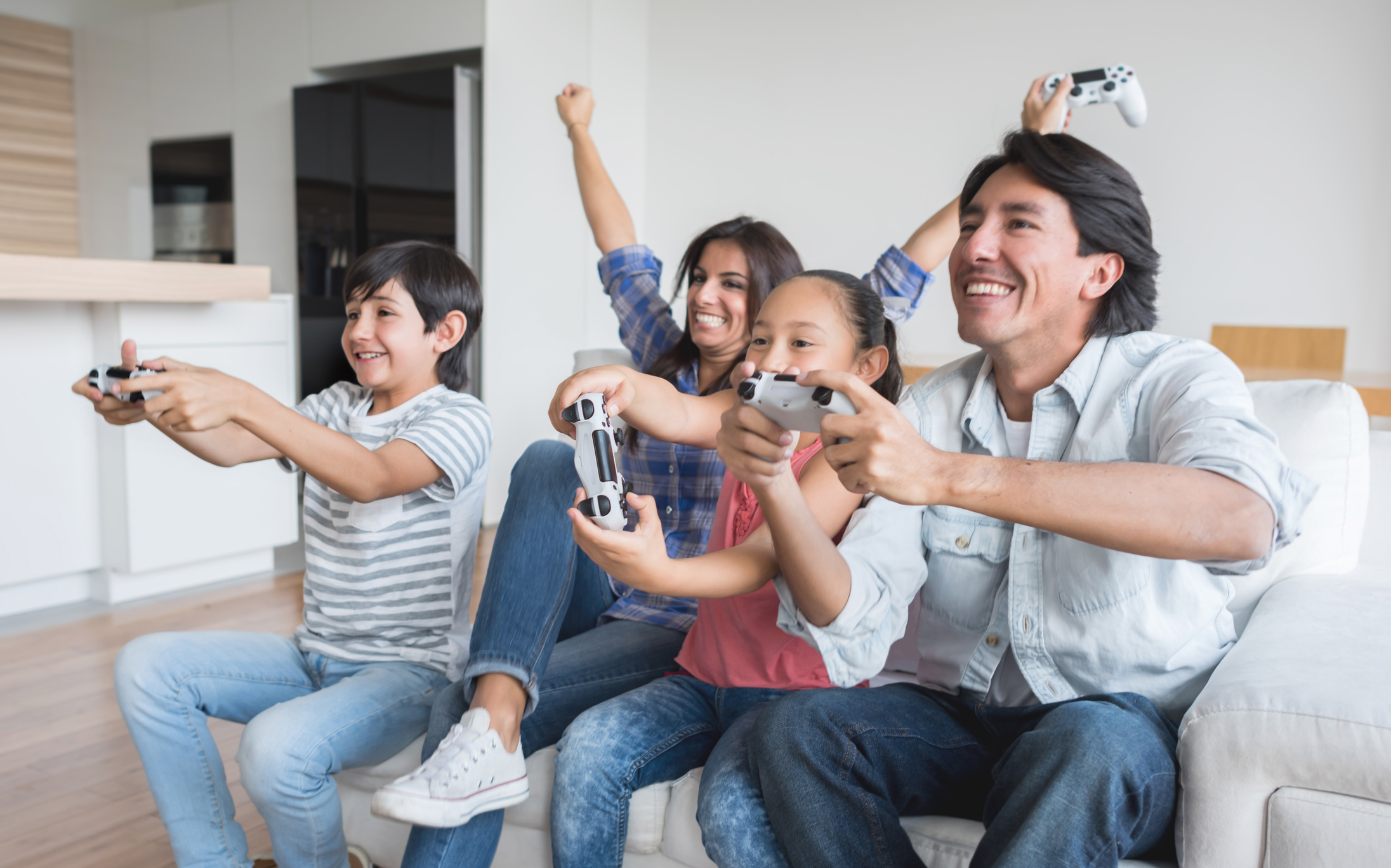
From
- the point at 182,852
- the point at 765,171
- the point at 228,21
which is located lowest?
the point at 182,852

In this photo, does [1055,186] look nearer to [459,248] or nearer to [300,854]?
[300,854]

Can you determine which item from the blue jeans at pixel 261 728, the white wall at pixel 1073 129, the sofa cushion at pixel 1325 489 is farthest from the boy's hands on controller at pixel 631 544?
the white wall at pixel 1073 129

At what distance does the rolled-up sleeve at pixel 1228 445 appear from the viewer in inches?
35.0

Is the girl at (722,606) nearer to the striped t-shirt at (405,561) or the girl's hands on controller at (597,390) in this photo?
the girl's hands on controller at (597,390)

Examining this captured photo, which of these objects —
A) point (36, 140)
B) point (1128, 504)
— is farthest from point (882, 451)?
point (36, 140)

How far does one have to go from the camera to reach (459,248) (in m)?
4.01

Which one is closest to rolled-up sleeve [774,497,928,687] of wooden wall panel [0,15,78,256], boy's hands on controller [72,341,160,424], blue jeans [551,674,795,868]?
blue jeans [551,674,795,868]

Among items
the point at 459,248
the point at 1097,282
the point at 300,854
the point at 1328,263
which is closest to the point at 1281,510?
the point at 1097,282

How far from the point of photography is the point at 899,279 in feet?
5.97

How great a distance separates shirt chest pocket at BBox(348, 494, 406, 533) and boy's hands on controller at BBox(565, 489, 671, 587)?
48cm

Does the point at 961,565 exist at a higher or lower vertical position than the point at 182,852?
higher

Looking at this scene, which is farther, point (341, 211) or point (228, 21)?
point (228, 21)

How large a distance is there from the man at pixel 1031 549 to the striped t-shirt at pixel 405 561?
0.53 m

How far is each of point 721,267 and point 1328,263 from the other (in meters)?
2.82
